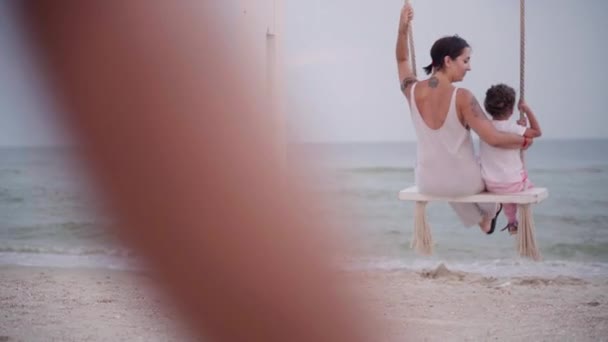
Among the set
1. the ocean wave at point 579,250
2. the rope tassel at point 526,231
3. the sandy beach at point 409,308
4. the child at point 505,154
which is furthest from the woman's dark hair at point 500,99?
the ocean wave at point 579,250

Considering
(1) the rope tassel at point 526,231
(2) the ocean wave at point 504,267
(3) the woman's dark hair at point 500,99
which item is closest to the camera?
(1) the rope tassel at point 526,231

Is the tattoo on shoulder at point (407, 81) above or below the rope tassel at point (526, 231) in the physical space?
above

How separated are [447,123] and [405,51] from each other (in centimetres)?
27

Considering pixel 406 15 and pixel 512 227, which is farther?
pixel 512 227

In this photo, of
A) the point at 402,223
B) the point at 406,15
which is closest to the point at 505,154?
the point at 406,15

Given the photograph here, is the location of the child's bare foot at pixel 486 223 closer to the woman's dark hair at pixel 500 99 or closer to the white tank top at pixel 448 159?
the white tank top at pixel 448 159

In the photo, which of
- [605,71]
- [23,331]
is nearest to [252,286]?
[23,331]

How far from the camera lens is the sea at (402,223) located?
9289 mm

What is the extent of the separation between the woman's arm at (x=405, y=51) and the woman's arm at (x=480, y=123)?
0.66 ft

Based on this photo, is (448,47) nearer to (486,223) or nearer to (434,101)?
(434,101)

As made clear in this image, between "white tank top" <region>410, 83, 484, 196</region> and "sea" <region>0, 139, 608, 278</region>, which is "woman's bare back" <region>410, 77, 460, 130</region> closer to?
"white tank top" <region>410, 83, 484, 196</region>

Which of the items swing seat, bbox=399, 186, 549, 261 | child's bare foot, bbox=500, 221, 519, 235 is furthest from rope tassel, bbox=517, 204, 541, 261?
child's bare foot, bbox=500, 221, 519, 235

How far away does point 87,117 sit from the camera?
0.41 meters

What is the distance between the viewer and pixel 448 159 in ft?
7.90
